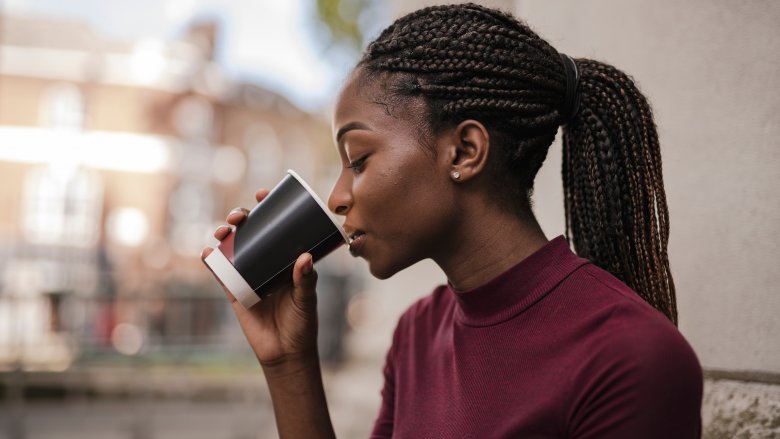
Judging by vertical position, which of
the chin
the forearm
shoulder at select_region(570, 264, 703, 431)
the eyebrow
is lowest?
shoulder at select_region(570, 264, 703, 431)

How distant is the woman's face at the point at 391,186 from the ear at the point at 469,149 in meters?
0.02

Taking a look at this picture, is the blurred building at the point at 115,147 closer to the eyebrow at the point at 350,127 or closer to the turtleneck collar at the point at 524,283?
the eyebrow at the point at 350,127

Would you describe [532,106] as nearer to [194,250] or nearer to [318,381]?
[318,381]

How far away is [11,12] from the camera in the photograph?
25891 millimetres

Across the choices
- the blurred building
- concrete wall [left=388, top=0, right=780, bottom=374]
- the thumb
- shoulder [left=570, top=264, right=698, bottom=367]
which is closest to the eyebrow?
the thumb

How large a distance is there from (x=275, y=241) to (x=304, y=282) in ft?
0.37

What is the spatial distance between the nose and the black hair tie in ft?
1.47

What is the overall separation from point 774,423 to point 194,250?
2413 cm

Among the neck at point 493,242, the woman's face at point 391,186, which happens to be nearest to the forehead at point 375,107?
the woman's face at point 391,186

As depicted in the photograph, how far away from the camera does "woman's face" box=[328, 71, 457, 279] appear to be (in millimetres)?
1380

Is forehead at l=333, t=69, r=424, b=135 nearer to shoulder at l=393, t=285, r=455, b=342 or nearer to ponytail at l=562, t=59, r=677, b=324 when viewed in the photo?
ponytail at l=562, t=59, r=677, b=324

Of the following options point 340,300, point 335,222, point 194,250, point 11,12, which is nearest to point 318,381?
point 335,222

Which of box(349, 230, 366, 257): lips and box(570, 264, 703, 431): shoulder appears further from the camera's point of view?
box(349, 230, 366, 257): lips

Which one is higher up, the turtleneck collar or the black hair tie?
the black hair tie
